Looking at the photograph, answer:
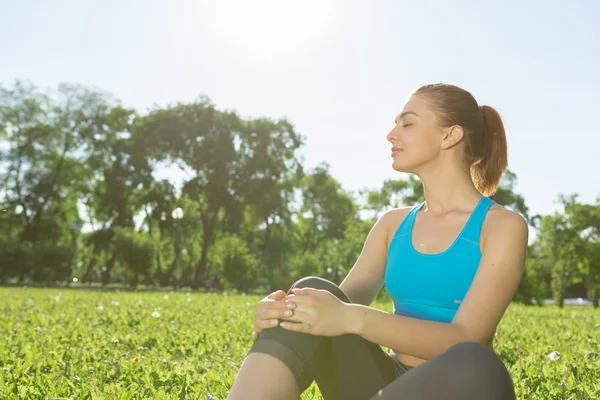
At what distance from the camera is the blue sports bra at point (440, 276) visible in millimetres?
2623

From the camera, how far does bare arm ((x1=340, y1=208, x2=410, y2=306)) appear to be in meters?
3.23

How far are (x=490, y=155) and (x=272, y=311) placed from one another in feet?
4.73

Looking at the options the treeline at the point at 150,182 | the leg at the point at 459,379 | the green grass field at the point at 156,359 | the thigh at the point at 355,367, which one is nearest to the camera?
the leg at the point at 459,379

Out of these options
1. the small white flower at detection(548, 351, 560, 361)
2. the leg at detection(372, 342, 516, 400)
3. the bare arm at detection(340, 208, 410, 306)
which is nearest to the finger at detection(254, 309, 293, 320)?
the leg at detection(372, 342, 516, 400)

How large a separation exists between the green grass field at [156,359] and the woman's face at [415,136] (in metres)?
1.62

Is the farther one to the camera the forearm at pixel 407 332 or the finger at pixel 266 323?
the finger at pixel 266 323

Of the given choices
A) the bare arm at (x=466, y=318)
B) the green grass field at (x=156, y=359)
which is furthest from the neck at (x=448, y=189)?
the green grass field at (x=156, y=359)

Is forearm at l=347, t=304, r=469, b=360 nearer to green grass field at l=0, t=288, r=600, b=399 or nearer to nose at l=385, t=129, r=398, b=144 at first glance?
nose at l=385, t=129, r=398, b=144

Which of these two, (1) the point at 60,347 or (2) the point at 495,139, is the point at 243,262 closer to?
(1) the point at 60,347

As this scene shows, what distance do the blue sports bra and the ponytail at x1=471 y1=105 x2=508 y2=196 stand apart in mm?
351

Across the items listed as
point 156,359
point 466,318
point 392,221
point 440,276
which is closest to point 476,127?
point 392,221

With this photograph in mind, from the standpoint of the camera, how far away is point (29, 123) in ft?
146

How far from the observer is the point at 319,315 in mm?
2391

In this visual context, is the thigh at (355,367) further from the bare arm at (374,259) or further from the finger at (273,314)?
the bare arm at (374,259)
